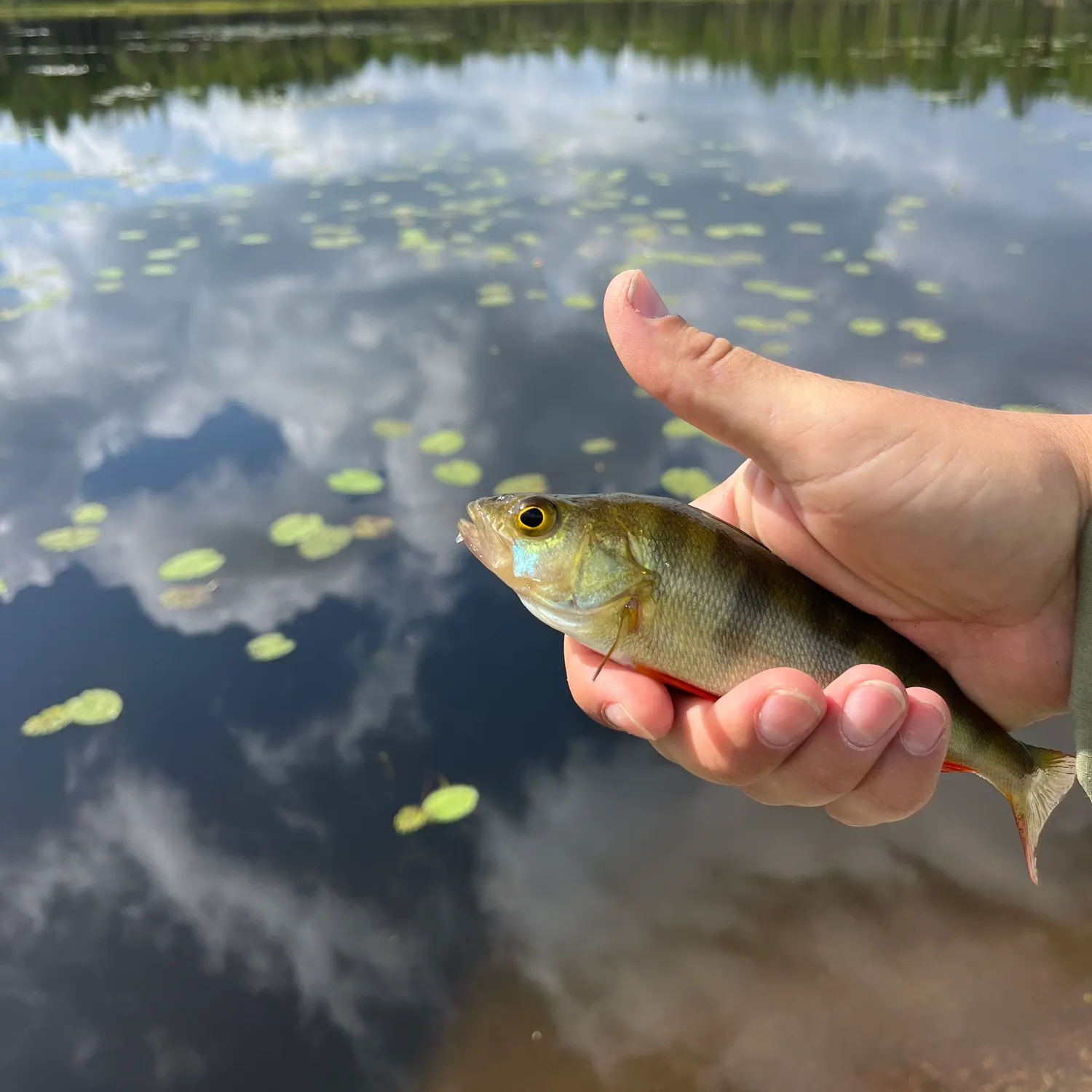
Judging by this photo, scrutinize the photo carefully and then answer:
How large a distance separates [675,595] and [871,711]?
0.60m

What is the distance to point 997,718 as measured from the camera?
277 centimetres

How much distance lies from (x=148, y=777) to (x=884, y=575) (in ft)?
11.8

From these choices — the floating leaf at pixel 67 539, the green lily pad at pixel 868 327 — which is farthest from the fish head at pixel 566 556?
the green lily pad at pixel 868 327

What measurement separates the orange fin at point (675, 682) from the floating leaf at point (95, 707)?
3184 millimetres

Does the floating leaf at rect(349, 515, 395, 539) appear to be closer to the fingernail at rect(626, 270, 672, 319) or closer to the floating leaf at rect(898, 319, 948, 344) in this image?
the fingernail at rect(626, 270, 672, 319)

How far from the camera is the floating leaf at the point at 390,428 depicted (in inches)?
247

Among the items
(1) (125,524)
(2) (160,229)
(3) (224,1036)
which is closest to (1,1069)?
(3) (224,1036)

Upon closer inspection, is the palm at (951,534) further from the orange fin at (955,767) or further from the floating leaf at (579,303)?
the floating leaf at (579,303)

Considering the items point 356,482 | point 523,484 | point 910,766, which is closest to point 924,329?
point 523,484

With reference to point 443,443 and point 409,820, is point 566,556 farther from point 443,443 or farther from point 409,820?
point 443,443

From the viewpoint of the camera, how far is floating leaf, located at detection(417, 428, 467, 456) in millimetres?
6004

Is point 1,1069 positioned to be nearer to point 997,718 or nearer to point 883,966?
point 883,966

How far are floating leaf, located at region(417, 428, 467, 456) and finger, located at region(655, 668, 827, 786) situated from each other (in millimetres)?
4022

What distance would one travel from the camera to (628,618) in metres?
2.11
